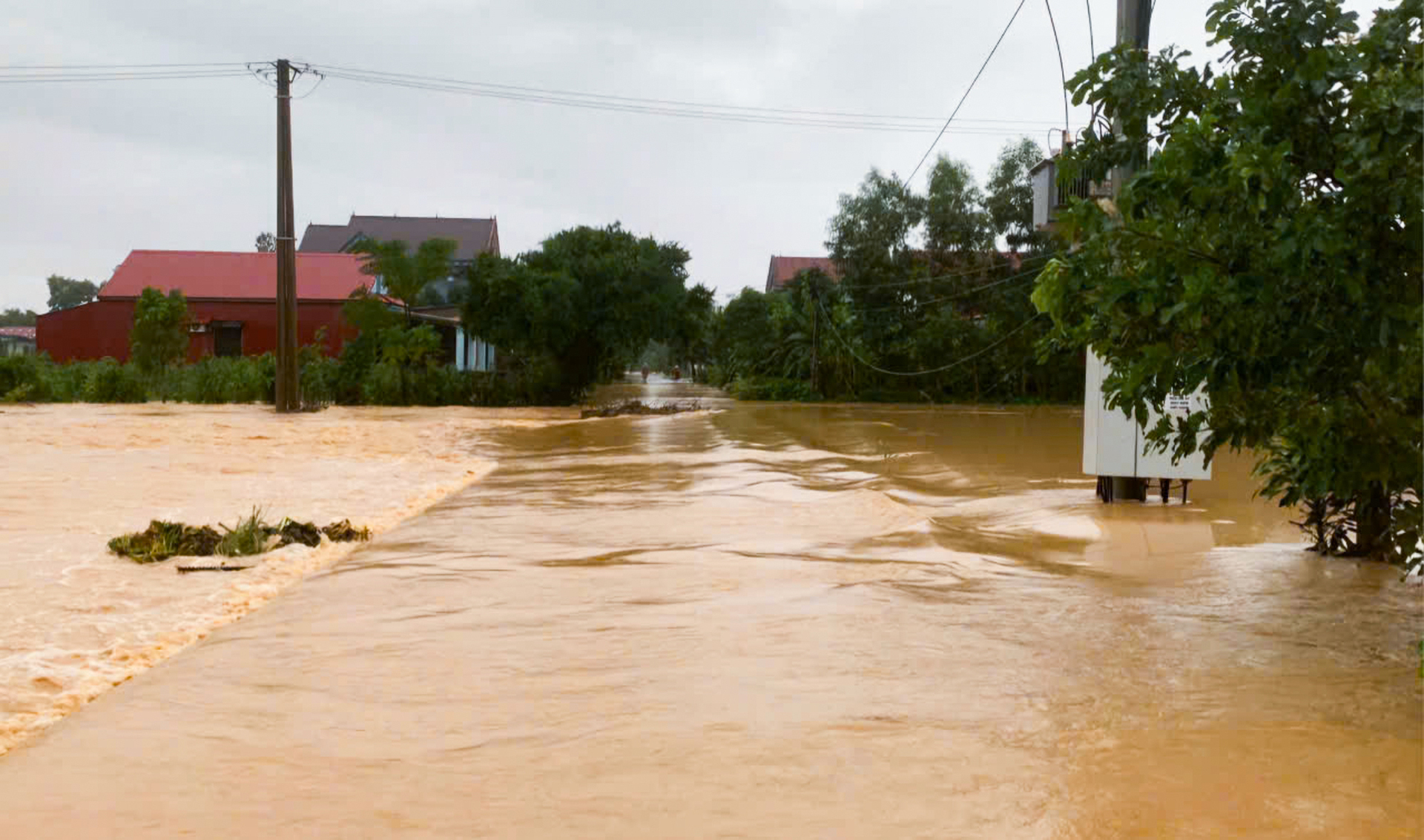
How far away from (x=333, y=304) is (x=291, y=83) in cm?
1701

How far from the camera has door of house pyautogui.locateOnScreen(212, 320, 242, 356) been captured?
167ft

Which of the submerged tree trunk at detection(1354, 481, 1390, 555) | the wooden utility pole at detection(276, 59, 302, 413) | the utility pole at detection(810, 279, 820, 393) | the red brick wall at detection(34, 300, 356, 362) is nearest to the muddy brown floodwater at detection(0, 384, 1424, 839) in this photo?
the submerged tree trunk at detection(1354, 481, 1390, 555)

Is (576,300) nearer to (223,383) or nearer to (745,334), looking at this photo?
(223,383)

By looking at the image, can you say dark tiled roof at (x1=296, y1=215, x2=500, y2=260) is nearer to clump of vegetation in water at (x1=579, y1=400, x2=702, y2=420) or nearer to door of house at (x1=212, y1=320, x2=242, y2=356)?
door of house at (x1=212, y1=320, x2=242, y2=356)

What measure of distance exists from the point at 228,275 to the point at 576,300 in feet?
63.3

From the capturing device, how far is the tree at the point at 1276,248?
5.21 metres

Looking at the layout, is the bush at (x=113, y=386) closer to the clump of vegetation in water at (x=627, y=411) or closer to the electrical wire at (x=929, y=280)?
the clump of vegetation in water at (x=627, y=411)

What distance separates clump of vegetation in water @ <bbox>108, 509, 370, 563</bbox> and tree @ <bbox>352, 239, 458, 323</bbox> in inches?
1321

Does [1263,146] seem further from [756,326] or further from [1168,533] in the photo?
[756,326]

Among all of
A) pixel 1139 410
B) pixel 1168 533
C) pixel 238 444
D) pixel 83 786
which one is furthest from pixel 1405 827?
pixel 238 444

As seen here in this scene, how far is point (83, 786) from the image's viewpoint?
4.54 m

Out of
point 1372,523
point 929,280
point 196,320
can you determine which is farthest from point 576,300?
point 1372,523

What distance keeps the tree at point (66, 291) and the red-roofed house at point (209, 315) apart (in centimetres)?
8140

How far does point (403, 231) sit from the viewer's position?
71312 millimetres
